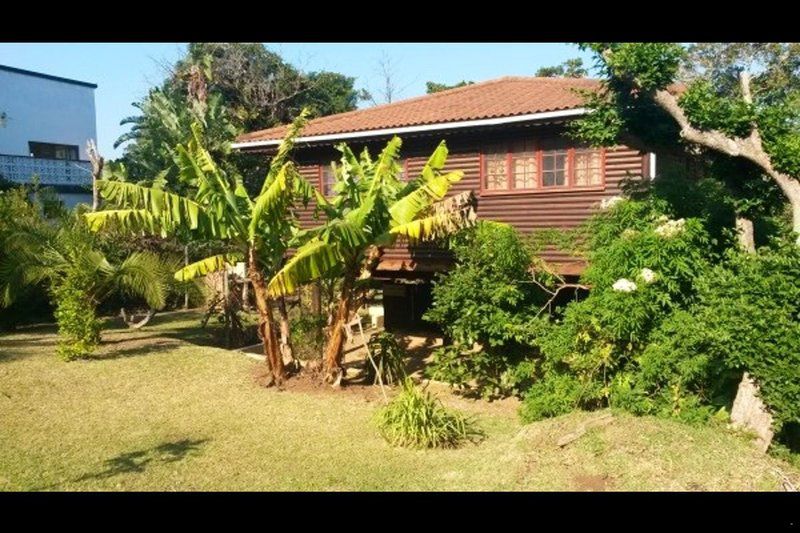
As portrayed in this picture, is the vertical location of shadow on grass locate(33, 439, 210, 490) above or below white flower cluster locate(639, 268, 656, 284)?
below

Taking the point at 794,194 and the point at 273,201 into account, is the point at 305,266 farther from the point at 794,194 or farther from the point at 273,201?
the point at 794,194

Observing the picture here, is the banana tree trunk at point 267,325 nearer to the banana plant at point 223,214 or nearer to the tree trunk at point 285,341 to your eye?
the banana plant at point 223,214

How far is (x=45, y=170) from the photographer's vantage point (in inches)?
987

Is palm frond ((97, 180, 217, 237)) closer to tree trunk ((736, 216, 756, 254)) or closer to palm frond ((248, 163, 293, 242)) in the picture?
palm frond ((248, 163, 293, 242))

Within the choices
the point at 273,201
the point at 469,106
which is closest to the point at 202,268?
the point at 273,201

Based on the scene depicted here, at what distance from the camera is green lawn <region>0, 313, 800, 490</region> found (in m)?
6.00

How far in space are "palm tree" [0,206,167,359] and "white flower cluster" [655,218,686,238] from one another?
377 inches

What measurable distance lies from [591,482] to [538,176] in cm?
653

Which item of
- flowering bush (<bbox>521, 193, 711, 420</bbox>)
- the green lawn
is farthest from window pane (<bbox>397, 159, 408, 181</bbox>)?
flowering bush (<bbox>521, 193, 711, 420</bbox>)

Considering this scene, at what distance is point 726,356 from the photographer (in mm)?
6836

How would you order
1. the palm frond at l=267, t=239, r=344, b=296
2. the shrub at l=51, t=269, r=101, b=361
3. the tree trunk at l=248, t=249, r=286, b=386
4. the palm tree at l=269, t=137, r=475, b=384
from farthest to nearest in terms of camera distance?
the shrub at l=51, t=269, r=101, b=361 < the tree trunk at l=248, t=249, r=286, b=386 < the palm tree at l=269, t=137, r=475, b=384 < the palm frond at l=267, t=239, r=344, b=296
